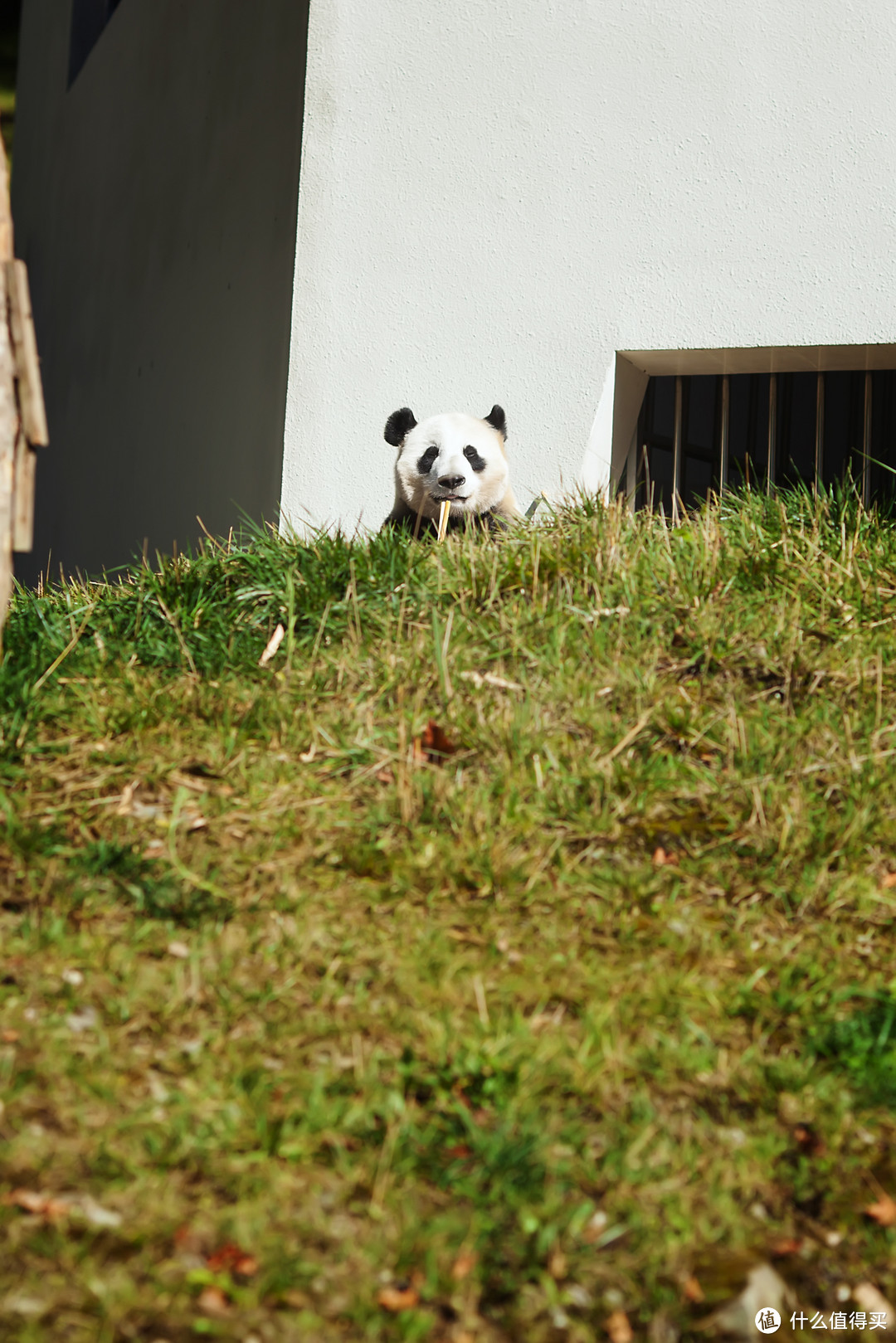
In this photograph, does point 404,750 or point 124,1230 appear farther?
point 404,750

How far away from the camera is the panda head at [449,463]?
535 centimetres

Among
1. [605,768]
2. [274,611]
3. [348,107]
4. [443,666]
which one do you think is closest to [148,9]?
[348,107]

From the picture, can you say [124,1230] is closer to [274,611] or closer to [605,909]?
[605,909]

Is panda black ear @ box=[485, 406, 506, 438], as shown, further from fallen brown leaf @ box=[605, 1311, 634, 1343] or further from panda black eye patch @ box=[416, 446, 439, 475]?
fallen brown leaf @ box=[605, 1311, 634, 1343]

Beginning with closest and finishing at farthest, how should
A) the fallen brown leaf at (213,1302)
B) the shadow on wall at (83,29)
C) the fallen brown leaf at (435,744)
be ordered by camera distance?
the fallen brown leaf at (213,1302), the fallen brown leaf at (435,744), the shadow on wall at (83,29)

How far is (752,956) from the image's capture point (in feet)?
8.79

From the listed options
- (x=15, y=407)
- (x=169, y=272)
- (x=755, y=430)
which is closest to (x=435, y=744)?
(x=15, y=407)

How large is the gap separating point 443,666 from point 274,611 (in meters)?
0.83

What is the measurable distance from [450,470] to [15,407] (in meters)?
2.73

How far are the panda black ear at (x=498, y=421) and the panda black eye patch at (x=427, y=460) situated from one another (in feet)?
1.39

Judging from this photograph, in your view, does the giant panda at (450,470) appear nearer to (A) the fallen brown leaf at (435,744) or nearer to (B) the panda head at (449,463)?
(B) the panda head at (449,463)

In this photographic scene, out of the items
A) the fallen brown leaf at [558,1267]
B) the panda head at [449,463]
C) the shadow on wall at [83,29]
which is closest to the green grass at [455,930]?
the fallen brown leaf at [558,1267]

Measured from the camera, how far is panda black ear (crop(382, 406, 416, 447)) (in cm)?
561

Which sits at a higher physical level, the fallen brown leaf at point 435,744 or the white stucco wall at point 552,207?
the white stucco wall at point 552,207
